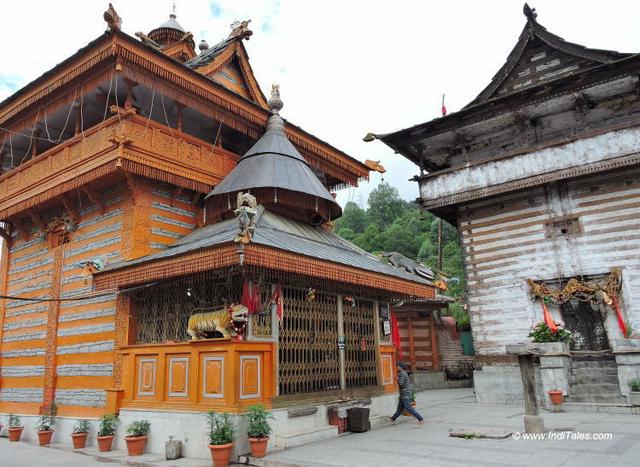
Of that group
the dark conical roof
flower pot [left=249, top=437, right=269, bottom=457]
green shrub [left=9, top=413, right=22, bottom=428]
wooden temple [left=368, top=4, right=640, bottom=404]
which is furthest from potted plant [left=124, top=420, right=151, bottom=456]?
wooden temple [left=368, top=4, right=640, bottom=404]

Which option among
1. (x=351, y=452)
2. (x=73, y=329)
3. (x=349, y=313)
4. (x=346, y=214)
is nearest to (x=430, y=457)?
(x=351, y=452)

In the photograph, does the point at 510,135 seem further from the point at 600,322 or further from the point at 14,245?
the point at 14,245

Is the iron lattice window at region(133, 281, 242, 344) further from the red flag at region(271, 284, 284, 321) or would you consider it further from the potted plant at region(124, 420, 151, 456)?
the potted plant at region(124, 420, 151, 456)

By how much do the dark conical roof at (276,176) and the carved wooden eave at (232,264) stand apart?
9.69 feet

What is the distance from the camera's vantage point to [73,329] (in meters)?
12.3

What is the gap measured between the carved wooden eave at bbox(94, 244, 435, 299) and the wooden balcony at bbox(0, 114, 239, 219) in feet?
8.54

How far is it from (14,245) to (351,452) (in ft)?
43.2

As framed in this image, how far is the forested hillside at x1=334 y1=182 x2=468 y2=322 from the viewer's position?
1847 inches

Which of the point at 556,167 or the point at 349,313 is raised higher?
the point at 556,167

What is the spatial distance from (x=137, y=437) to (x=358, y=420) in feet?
14.9

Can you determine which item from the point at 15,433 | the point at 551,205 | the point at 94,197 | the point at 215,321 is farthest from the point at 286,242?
the point at 551,205

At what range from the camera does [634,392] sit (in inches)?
478

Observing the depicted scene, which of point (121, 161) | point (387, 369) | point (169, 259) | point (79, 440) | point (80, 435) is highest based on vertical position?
point (121, 161)

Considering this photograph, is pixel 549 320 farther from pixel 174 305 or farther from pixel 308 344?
pixel 174 305
